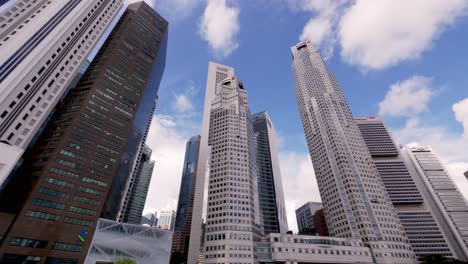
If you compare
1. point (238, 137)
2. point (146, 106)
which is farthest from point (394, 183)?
point (146, 106)

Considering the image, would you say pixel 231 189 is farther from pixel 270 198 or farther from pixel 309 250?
pixel 270 198

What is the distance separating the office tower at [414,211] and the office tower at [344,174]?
2133 inches

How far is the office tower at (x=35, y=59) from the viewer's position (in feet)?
258

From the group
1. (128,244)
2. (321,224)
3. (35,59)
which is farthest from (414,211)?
(35,59)

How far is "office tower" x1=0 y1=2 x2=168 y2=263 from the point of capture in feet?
244

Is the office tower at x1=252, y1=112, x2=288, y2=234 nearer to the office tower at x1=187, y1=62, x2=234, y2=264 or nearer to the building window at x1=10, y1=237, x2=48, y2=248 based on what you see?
the office tower at x1=187, y1=62, x2=234, y2=264

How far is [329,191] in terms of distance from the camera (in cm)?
13625

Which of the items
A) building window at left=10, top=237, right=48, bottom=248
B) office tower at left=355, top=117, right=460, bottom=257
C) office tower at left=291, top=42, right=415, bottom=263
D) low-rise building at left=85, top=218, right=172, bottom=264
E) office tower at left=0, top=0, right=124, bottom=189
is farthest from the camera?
office tower at left=355, top=117, right=460, bottom=257

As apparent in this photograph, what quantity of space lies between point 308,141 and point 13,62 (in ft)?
517

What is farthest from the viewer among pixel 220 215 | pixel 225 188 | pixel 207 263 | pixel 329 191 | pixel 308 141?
pixel 308 141

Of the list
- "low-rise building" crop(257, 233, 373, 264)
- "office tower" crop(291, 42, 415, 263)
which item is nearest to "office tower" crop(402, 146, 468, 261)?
"office tower" crop(291, 42, 415, 263)

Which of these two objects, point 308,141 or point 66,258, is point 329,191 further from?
point 66,258

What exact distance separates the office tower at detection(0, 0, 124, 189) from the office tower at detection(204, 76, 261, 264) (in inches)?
2819

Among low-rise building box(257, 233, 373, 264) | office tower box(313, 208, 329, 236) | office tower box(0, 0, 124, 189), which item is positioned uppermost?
office tower box(0, 0, 124, 189)
